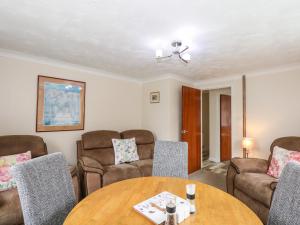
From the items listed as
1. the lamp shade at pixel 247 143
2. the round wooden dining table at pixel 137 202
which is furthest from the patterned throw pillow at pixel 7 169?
the lamp shade at pixel 247 143

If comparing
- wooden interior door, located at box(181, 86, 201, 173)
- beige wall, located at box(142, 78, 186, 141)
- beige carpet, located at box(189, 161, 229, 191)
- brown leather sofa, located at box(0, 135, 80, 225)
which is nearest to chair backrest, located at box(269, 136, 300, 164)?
beige carpet, located at box(189, 161, 229, 191)

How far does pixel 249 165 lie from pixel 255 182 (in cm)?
47

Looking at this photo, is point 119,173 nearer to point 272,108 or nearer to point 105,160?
point 105,160

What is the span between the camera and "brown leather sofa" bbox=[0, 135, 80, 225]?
5.83 ft

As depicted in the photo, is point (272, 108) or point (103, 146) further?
point (272, 108)

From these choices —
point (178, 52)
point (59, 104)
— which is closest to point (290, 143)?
point (178, 52)

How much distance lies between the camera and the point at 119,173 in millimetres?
2840

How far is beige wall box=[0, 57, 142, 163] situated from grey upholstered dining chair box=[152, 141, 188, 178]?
1.92m

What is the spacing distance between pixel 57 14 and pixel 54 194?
5.19 feet

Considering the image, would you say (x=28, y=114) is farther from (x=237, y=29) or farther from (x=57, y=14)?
(x=237, y=29)

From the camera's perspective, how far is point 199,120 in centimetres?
450

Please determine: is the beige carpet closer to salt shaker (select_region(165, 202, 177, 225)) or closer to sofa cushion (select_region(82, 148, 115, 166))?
sofa cushion (select_region(82, 148, 115, 166))

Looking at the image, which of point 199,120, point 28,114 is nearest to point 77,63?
point 28,114

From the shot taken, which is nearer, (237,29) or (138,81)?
(237,29)
